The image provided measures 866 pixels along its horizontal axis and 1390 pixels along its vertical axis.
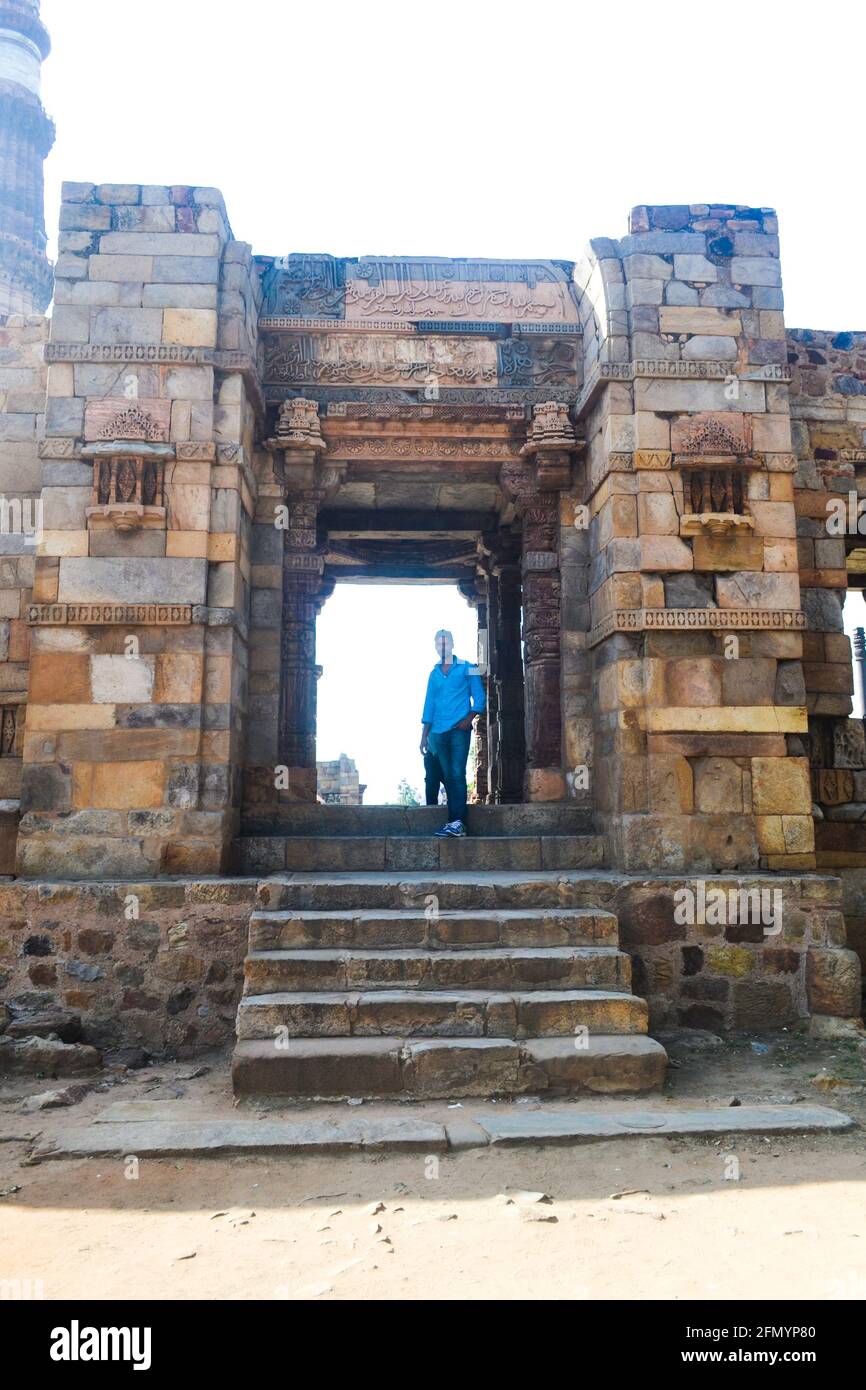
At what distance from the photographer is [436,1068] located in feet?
16.5

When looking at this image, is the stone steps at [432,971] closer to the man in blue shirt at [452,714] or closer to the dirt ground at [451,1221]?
the dirt ground at [451,1221]

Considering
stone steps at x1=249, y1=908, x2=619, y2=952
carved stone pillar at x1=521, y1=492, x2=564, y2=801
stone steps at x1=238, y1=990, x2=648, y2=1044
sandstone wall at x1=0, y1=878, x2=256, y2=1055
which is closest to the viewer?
stone steps at x1=238, y1=990, x2=648, y2=1044

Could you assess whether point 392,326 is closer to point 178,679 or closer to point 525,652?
point 525,652

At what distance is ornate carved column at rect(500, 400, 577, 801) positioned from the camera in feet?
26.4

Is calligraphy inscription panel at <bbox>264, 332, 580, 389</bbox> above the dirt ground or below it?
above

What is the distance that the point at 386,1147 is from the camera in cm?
434

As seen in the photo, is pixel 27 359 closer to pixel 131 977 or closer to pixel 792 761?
pixel 131 977

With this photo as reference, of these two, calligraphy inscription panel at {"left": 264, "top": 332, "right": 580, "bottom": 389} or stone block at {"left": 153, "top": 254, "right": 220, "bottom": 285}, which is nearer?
stone block at {"left": 153, "top": 254, "right": 220, "bottom": 285}

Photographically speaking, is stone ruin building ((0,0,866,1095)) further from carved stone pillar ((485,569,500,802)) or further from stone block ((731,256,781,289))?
carved stone pillar ((485,569,500,802))

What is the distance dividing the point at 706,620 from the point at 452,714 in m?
2.11

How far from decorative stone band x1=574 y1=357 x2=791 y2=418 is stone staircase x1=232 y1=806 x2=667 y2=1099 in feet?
12.2

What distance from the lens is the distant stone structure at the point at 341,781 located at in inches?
723

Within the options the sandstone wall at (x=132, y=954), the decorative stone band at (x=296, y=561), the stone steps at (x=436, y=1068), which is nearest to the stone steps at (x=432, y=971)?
the stone steps at (x=436, y=1068)

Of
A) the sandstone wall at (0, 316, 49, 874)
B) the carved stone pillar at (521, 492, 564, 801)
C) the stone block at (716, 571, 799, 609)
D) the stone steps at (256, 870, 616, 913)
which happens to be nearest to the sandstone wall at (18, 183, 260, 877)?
the stone steps at (256, 870, 616, 913)
